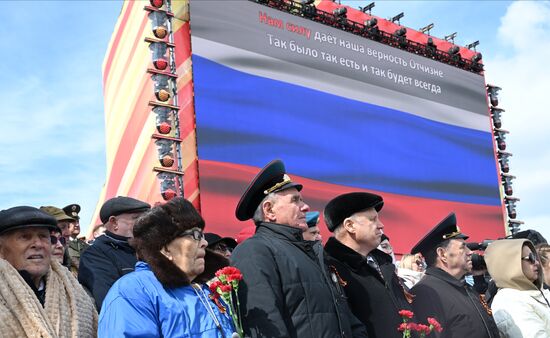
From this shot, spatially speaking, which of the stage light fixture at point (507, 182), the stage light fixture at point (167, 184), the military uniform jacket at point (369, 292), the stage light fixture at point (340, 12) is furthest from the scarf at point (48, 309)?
the stage light fixture at point (507, 182)

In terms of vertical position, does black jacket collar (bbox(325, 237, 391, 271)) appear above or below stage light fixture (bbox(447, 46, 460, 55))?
below

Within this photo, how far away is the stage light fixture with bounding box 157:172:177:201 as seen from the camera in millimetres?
8994

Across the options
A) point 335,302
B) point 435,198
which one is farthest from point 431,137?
point 335,302

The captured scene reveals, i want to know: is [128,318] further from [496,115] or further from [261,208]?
[496,115]

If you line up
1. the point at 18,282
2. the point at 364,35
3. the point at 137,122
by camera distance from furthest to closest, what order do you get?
the point at 364,35
the point at 137,122
the point at 18,282

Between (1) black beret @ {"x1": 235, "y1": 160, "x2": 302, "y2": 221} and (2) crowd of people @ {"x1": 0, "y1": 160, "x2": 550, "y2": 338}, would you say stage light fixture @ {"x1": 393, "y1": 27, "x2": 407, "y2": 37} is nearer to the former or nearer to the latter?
(2) crowd of people @ {"x1": 0, "y1": 160, "x2": 550, "y2": 338}

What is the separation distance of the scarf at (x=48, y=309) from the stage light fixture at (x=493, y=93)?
11999mm

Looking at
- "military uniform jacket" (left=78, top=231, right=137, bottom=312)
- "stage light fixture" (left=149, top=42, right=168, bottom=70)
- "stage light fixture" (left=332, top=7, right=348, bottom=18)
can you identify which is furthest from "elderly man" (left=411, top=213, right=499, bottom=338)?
"stage light fixture" (left=332, top=7, right=348, bottom=18)

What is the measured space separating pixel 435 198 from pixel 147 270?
976 centimetres

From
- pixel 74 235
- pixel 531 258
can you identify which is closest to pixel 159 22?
pixel 74 235

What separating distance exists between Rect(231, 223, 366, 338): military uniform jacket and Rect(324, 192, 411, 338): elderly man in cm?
37

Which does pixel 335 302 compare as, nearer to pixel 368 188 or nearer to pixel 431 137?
pixel 368 188

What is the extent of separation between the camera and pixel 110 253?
394 cm

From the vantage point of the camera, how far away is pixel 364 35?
12.3 metres
